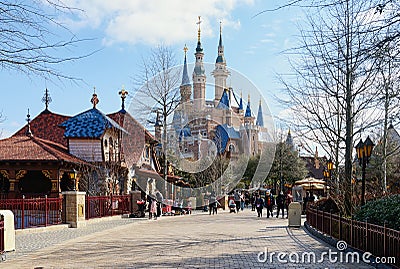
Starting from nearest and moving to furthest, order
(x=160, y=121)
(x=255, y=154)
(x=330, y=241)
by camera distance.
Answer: (x=330, y=241) → (x=160, y=121) → (x=255, y=154)

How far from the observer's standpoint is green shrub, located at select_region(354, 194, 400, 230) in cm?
1039

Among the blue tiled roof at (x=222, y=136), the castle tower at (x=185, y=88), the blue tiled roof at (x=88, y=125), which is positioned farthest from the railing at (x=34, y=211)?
the blue tiled roof at (x=222, y=136)

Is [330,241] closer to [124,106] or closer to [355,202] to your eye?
[355,202]

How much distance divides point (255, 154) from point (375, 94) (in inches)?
2049

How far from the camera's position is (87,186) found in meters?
30.7

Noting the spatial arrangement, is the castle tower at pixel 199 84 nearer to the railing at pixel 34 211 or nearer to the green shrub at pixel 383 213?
the railing at pixel 34 211

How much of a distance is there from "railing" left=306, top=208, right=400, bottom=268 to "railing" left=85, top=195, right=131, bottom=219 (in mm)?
11407

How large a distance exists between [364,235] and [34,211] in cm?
1188

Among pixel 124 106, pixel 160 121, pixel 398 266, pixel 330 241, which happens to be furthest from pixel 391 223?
pixel 124 106

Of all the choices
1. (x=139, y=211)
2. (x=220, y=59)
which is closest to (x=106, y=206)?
(x=139, y=211)

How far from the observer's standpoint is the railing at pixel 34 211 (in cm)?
1730

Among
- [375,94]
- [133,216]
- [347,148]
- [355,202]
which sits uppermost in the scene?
[375,94]

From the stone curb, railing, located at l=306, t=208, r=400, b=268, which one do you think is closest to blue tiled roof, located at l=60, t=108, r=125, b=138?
the stone curb

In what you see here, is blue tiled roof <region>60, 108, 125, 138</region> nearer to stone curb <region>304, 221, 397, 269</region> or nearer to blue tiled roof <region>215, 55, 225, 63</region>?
stone curb <region>304, 221, 397, 269</region>
